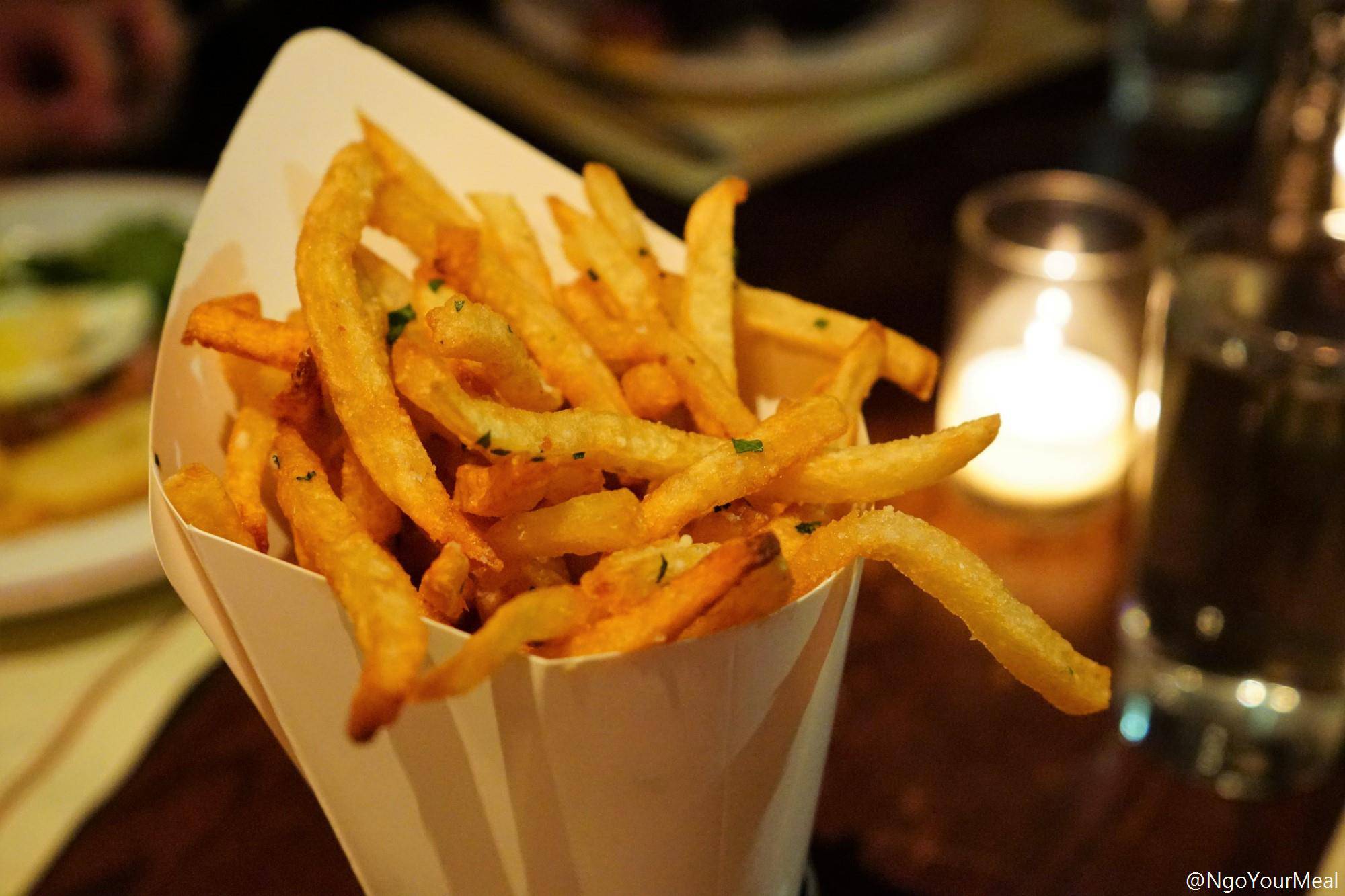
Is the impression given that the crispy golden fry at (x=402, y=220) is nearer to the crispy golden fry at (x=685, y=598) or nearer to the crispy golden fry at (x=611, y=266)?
the crispy golden fry at (x=611, y=266)

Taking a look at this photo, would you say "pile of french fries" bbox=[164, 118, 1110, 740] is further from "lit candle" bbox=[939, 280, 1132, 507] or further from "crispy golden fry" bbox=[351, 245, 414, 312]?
"lit candle" bbox=[939, 280, 1132, 507]

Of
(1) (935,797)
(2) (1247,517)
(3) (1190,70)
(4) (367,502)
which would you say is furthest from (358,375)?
(3) (1190,70)

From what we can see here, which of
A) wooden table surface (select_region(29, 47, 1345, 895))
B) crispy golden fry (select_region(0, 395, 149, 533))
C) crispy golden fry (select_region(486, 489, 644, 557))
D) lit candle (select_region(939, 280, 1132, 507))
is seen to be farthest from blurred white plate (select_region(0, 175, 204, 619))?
lit candle (select_region(939, 280, 1132, 507))

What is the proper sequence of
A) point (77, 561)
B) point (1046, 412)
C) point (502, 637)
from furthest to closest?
1. point (1046, 412)
2. point (77, 561)
3. point (502, 637)

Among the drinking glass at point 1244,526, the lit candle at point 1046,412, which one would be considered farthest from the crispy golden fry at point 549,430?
the lit candle at point 1046,412

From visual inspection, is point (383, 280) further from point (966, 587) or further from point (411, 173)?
point (966, 587)

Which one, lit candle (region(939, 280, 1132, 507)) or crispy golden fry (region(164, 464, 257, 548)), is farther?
lit candle (region(939, 280, 1132, 507))
